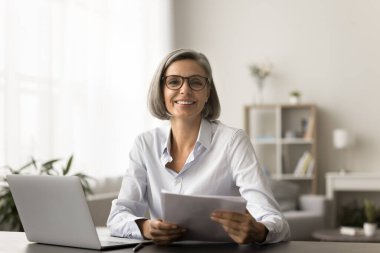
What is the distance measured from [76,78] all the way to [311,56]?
3057mm

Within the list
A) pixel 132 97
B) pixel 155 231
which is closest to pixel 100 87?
pixel 132 97

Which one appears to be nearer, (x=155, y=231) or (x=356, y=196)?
(x=155, y=231)

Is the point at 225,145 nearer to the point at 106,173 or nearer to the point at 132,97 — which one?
the point at 106,173

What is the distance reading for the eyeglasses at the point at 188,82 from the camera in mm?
2301

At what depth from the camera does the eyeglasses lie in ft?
7.55

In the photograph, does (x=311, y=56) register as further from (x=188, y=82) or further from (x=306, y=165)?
(x=188, y=82)

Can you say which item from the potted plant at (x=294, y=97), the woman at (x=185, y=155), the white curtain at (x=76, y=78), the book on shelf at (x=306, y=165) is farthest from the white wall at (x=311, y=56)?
the woman at (x=185, y=155)

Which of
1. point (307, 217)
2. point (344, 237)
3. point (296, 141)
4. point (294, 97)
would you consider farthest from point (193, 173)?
point (294, 97)

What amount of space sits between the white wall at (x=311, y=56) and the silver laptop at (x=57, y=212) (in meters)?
5.55

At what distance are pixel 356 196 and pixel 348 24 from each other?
1.90m

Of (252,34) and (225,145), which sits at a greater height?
(252,34)

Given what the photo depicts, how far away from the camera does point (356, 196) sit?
723 cm

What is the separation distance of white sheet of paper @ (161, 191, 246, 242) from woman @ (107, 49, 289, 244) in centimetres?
25

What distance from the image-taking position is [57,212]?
192cm
